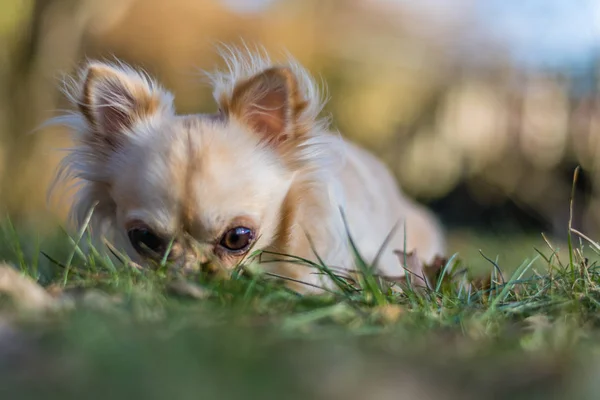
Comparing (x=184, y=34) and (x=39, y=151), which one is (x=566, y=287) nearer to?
(x=39, y=151)

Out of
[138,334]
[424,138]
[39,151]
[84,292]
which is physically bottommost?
[39,151]

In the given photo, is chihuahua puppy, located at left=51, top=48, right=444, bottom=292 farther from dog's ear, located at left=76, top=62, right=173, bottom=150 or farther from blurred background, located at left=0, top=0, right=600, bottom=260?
blurred background, located at left=0, top=0, right=600, bottom=260

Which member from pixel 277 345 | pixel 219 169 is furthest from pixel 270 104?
pixel 277 345

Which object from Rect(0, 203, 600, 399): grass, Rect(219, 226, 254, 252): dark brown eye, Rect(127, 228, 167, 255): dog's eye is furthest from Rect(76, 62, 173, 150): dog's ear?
Rect(0, 203, 600, 399): grass

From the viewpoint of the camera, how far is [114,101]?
2.73m

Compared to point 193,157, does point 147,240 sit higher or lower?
lower

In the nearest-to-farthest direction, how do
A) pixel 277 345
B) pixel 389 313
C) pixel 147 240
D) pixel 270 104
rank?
pixel 277 345
pixel 389 313
pixel 147 240
pixel 270 104

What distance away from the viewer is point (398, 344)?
3.99ft

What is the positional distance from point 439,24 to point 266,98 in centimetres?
665

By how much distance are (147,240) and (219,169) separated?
39 centimetres

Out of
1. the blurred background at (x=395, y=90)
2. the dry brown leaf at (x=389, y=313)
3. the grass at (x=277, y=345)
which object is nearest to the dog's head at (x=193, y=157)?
the grass at (x=277, y=345)

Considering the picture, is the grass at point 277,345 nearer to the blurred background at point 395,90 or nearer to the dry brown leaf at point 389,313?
the dry brown leaf at point 389,313

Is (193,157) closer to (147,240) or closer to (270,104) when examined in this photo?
(147,240)

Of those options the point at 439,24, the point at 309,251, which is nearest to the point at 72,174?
the point at 309,251
